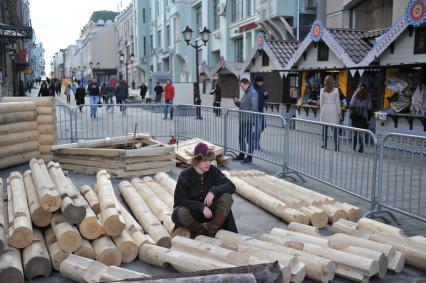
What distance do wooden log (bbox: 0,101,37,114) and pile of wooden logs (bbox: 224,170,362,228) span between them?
16.6 feet

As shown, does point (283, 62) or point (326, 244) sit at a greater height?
point (283, 62)

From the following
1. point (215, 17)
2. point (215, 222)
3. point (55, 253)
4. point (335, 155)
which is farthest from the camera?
point (215, 17)

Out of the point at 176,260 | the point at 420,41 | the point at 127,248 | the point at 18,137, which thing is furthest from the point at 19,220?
the point at 420,41

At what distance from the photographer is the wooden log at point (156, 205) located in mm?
5625

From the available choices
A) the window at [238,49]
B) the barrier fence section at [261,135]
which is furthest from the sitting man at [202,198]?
the window at [238,49]

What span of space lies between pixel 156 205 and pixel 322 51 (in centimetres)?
1108

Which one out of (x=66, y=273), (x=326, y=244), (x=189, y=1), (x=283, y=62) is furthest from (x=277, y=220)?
(x=189, y=1)

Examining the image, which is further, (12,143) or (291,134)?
(12,143)

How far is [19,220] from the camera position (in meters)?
4.76

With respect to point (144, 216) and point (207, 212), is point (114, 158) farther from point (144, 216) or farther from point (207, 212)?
point (207, 212)

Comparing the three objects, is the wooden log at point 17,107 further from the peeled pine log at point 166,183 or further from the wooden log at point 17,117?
the peeled pine log at point 166,183

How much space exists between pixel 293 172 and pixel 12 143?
586cm

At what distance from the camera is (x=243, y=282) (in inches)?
105

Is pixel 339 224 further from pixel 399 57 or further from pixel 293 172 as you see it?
pixel 399 57
